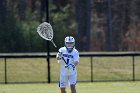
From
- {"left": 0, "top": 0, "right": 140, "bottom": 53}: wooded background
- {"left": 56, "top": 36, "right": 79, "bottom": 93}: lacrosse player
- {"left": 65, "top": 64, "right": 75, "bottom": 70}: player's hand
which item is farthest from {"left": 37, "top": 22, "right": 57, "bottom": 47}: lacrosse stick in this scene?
{"left": 0, "top": 0, "right": 140, "bottom": 53}: wooded background

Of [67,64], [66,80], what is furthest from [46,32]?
[66,80]

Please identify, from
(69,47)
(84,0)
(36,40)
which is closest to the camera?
(69,47)

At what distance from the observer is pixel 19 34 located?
42.0m

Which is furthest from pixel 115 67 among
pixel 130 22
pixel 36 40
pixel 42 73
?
pixel 130 22

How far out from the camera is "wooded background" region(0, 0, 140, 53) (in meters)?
40.8

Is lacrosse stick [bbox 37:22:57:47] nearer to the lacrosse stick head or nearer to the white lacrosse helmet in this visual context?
the lacrosse stick head

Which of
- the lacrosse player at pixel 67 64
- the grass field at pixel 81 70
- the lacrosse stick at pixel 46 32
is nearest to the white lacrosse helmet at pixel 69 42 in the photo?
the lacrosse player at pixel 67 64

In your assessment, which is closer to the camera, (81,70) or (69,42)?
(69,42)

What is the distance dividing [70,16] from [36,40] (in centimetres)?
1072

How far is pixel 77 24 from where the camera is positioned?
154 feet

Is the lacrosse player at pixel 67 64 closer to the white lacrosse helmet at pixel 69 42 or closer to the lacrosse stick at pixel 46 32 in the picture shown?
the white lacrosse helmet at pixel 69 42

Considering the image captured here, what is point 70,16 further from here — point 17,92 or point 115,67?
point 17,92

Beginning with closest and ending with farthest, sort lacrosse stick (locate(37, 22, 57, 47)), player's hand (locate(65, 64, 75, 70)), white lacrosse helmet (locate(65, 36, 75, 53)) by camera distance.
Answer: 1. white lacrosse helmet (locate(65, 36, 75, 53))
2. player's hand (locate(65, 64, 75, 70))
3. lacrosse stick (locate(37, 22, 57, 47))

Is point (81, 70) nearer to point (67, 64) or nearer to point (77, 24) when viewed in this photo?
point (67, 64)
